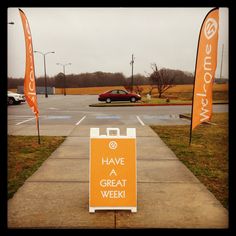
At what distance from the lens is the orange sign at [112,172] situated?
159 inches

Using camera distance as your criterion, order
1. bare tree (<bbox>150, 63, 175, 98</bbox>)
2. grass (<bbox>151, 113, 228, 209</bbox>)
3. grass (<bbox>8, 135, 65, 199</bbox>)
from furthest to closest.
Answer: bare tree (<bbox>150, 63, 175, 98</bbox>), grass (<bbox>8, 135, 65, 199</bbox>), grass (<bbox>151, 113, 228, 209</bbox>)

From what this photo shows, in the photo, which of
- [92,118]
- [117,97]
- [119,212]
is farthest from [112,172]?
[117,97]

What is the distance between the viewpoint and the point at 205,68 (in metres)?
7.07

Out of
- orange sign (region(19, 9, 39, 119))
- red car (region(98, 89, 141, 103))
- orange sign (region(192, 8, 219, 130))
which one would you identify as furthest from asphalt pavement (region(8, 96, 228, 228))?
red car (region(98, 89, 141, 103))

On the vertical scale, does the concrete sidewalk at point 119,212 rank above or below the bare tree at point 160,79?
below

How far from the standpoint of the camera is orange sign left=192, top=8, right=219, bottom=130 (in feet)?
22.4

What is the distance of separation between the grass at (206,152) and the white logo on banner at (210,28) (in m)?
2.79

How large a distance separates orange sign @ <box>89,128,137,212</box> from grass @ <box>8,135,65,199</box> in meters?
1.48

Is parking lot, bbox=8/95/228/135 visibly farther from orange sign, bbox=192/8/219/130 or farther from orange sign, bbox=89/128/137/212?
orange sign, bbox=89/128/137/212

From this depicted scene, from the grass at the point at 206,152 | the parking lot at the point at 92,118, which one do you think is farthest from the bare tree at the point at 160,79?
the grass at the point at 206,152

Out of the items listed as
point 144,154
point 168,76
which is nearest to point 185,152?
point 144,154

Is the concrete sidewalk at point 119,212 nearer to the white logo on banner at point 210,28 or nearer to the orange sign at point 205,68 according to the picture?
the orange sign at point 205,68

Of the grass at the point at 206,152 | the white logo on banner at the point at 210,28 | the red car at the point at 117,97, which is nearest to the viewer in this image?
the grass at the point at 206,152

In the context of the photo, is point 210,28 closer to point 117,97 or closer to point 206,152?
point 206,152
